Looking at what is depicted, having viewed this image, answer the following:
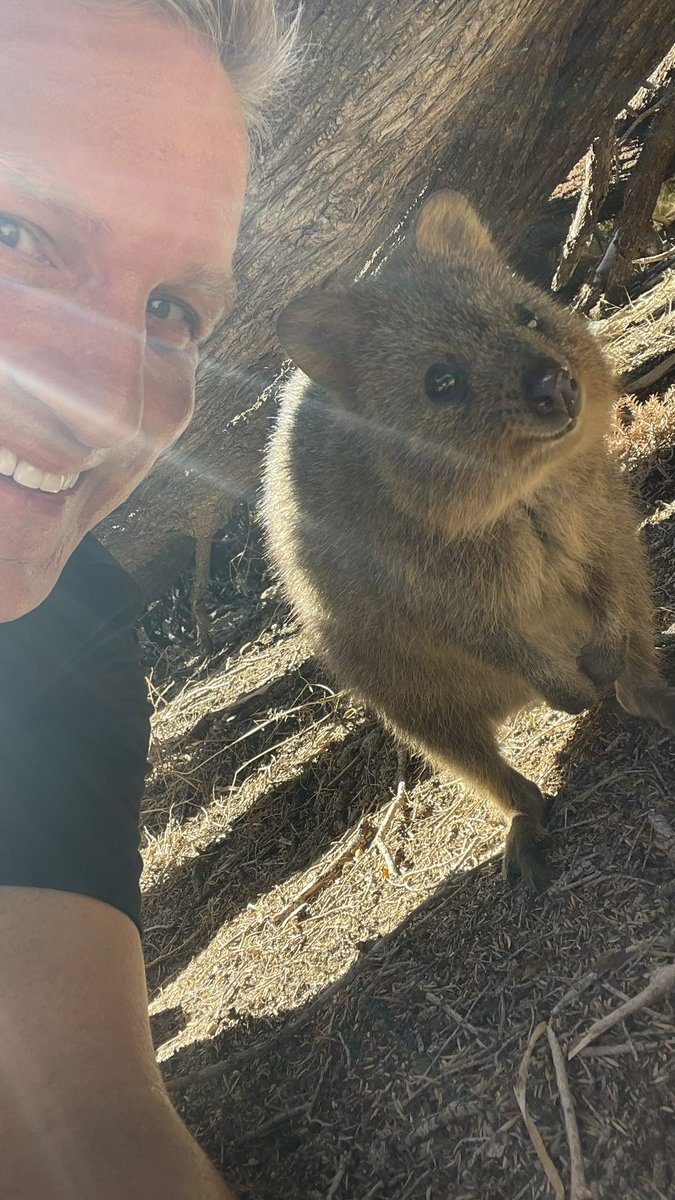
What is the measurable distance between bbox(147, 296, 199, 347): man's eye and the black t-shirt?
1060mm

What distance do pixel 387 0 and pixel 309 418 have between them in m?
1.61

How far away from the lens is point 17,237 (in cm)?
204

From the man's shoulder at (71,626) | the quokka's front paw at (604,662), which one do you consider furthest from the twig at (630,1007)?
the man's shoulder at (71,626)

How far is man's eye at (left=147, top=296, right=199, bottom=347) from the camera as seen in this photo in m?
2.69

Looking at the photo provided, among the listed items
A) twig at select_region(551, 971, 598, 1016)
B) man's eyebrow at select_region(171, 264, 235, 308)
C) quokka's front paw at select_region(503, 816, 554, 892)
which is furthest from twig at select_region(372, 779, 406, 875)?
man's eyebrow at select_region(171, 264, 235, 308)

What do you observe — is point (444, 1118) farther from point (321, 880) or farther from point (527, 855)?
point (321, 880)

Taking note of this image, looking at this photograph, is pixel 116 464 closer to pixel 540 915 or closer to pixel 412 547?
pixel 412 547

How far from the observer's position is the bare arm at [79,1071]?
1.99m

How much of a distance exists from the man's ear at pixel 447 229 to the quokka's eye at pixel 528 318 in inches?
18.8

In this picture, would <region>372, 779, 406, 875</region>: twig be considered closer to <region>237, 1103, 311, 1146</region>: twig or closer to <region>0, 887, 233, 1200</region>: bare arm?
<region>237, 1103, 311, 1146</region>: twig

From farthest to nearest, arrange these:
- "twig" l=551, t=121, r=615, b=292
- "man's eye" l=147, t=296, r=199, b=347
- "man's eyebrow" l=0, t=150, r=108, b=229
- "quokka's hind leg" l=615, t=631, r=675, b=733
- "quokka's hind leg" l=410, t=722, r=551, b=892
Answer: "twig" l=551, t=121, r=615, b=292 → "quokka's hind leg" l=615, t=631, r=675, b=733 → "quokka's hind leg" l=410, t=722, r=551, b=892 → "man's eye" l=147, t=296, r=199, b=347 → "man's eyebrow" l=0, t=150, r=108, b=229

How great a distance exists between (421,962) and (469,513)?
5.03ft

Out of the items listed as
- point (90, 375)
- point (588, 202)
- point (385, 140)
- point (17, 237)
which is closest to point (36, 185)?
point (17, 237)

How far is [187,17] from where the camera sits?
7.47 ft
